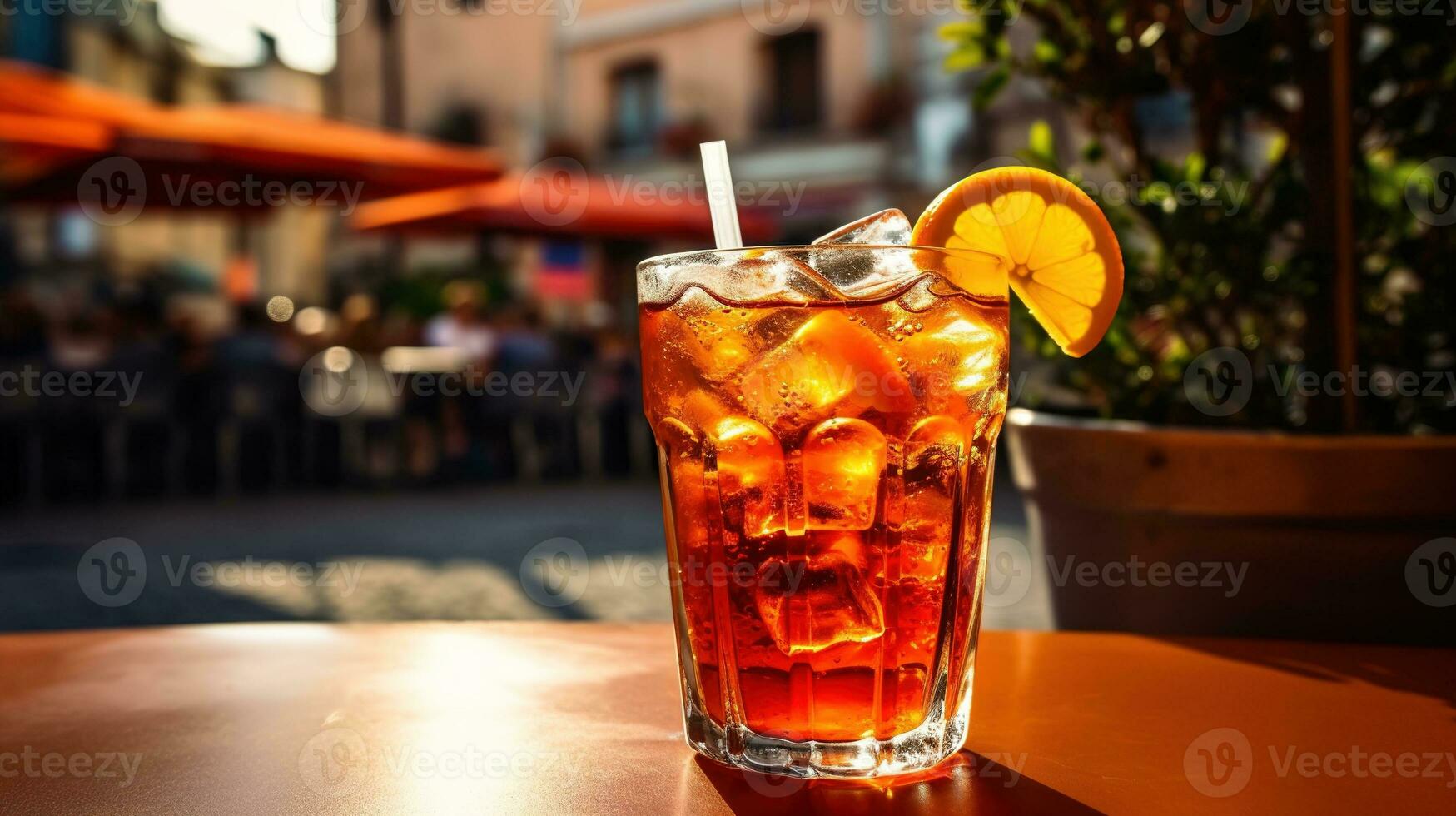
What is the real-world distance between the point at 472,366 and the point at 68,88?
9.20 feet

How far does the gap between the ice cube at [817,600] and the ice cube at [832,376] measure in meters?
0.08

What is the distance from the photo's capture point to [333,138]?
25.6ft

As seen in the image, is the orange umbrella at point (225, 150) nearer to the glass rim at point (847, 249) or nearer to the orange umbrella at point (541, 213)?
the orange umbrella at point (541, 213)

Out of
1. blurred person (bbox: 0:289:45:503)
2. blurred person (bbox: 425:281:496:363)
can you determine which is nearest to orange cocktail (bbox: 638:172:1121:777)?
blurred person (bbox: 0:289:45:503)

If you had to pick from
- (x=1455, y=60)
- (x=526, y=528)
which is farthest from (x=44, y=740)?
(x=526, y=528)

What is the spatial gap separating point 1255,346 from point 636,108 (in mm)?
16830

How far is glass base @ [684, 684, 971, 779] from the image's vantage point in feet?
2.04

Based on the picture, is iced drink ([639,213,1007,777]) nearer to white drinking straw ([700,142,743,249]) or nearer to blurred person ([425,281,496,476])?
white drinking straw ([700,142,743,249])

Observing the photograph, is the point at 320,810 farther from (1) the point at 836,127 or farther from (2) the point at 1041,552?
(1) the point at 836,127

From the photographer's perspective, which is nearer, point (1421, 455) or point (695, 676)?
point (695, 676)

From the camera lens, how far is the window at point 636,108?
1761cm

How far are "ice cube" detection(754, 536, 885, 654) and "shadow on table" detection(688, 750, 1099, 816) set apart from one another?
119 millimetres

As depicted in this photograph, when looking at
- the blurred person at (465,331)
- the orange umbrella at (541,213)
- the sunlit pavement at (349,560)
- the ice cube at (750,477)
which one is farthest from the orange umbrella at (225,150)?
the ice cube at (750,477)

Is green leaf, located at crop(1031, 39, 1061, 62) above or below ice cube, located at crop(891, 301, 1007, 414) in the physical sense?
above
